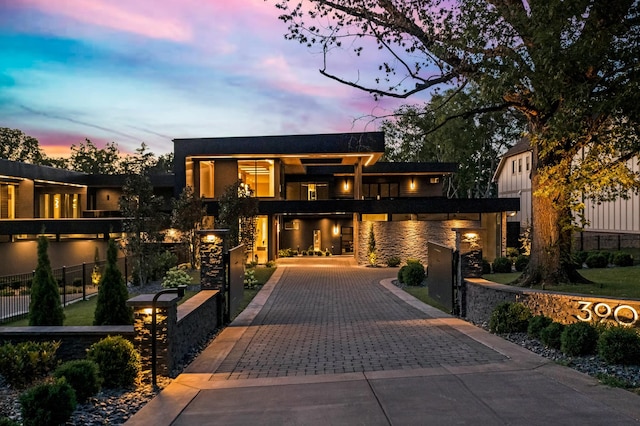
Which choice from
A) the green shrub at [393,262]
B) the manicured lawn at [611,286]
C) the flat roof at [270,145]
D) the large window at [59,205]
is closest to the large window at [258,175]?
the flat roof at [270,145]

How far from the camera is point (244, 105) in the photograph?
34.6m

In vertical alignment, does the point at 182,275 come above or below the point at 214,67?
below

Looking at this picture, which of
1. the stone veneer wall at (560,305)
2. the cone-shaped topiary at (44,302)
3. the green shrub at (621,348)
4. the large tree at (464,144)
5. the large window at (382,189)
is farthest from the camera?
the large tree at (464,144)

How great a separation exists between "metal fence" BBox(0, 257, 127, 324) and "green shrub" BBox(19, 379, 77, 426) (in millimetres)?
7910

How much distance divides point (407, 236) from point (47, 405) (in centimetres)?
2446

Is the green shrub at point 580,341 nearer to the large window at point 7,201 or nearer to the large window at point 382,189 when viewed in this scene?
the large window at point 7,201

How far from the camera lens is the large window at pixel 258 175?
2983 centimetres

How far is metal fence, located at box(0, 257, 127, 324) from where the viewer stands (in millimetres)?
15344

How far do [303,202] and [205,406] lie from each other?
74.9ft

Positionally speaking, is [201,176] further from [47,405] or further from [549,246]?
[47,405]

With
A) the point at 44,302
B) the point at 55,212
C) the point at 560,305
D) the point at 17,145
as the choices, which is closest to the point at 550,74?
the point at 560,305

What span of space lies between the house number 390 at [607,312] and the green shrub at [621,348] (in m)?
1.40

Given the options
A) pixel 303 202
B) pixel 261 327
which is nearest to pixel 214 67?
pixel 303 202

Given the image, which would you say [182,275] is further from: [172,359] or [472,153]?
[472,153]
